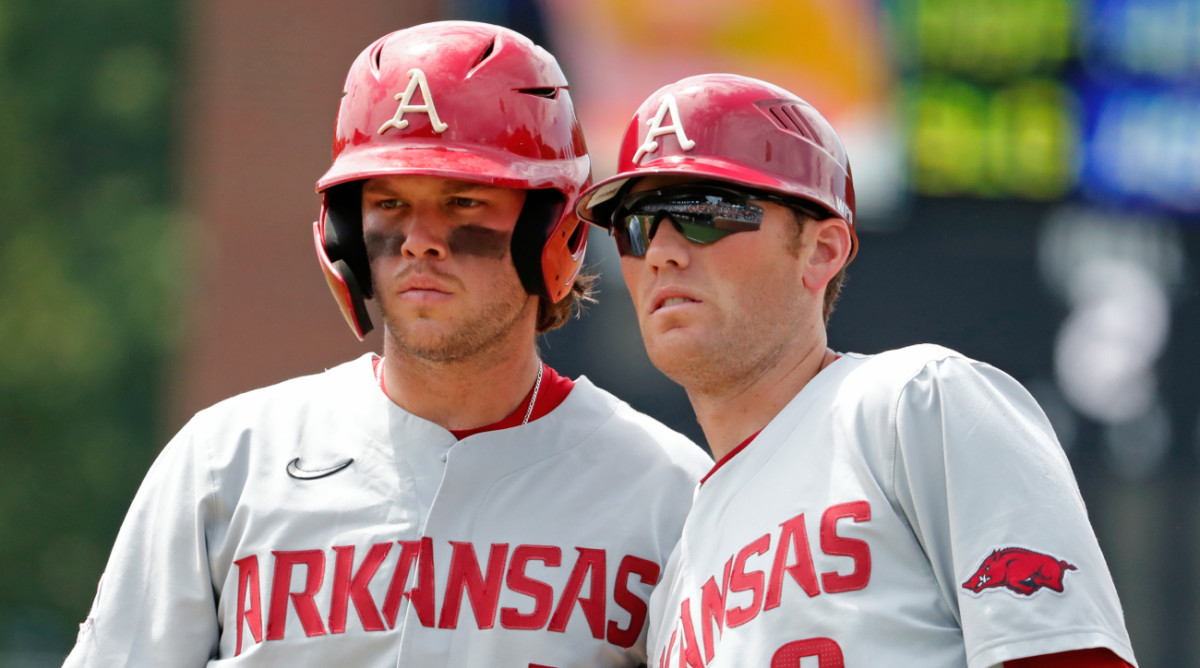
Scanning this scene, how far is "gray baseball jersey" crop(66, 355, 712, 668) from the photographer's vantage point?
9.91 feet

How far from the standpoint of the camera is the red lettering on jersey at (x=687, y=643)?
273 cm

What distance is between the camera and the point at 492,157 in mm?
3260

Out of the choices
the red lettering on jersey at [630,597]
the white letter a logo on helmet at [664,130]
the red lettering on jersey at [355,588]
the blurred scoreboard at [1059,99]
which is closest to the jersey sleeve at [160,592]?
the red lettering on jersey at [355,588]

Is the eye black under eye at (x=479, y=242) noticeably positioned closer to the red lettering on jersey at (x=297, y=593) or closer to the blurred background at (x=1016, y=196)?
the red lettering on jersey at (x=297, y=593)

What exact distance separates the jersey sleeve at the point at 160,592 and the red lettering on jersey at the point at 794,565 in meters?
1.23

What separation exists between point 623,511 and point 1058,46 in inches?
288

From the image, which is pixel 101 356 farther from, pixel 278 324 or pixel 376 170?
pixel 376 170

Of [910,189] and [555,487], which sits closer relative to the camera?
[555,487]

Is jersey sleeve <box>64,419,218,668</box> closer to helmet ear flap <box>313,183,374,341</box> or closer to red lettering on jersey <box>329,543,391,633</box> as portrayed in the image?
red lettering on jersey <box>329,543,391,633</box>

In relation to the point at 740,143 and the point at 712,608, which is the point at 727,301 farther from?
the point at 712,608

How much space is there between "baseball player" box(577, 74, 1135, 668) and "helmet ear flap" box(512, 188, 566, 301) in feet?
0.30

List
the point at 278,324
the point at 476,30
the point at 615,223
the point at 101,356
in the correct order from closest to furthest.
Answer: the point at 615,223
the point at 476,30
the point at 278,324
the point at 101,356

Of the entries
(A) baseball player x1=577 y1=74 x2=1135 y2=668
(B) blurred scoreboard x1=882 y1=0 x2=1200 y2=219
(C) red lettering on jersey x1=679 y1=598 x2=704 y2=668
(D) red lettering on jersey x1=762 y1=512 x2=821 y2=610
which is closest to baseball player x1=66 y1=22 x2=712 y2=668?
(A) baseball player x1=577 y1=74 x2=1135 y2=668

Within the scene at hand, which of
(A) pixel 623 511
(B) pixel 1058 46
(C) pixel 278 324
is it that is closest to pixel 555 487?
(A) pixel 623 511
